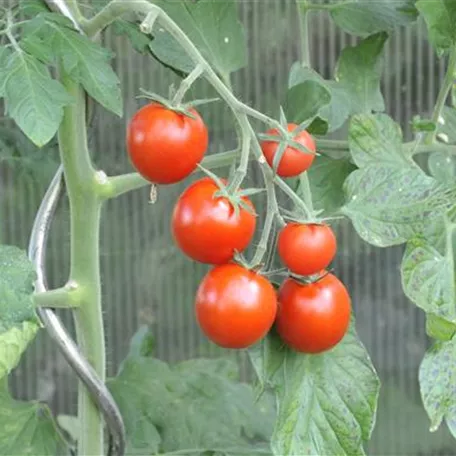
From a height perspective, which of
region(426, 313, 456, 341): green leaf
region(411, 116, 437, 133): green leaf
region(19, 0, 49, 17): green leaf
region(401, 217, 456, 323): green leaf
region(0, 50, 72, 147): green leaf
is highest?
region(19, 0, 49, 17): green leaf

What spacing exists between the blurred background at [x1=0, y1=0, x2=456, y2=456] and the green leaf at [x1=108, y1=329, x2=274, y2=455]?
0.34m

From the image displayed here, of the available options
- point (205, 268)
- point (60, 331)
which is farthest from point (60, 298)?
point (205, 268)

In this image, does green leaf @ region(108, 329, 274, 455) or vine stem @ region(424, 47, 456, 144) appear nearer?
vine stem @ region(424, 47, 456, 144)

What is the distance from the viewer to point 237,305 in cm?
52

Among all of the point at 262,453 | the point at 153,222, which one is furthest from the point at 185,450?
the point at 153,222

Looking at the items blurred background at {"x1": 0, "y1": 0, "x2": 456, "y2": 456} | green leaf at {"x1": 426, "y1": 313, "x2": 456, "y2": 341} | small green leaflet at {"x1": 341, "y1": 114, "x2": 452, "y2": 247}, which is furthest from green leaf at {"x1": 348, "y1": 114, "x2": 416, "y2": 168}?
blurred background at {"x1": 0, "y1": 0, "x2": 456, "y2": 456}

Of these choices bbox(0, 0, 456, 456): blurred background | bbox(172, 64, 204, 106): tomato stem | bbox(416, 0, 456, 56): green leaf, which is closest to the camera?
bbox(172, 64, 204, 106): tomato stem

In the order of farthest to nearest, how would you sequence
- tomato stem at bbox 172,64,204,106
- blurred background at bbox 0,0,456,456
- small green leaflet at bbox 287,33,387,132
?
1. blurred background at bbox 0,0,456,456
2. small green leaflet at bbox 287,33,387,132
3. tomato stem at bbox 172,64,204,106

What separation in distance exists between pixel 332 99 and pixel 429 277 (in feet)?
0.58

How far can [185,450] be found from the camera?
28.6 inches

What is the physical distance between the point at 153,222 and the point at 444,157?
2.16 ft

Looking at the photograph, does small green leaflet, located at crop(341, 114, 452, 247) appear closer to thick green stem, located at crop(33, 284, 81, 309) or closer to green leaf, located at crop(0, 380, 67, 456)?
thick green stem, located at crop(33, 284, 81, 309)

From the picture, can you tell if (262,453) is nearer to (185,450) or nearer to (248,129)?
(185,450)

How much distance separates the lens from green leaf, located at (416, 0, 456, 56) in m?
0.61
